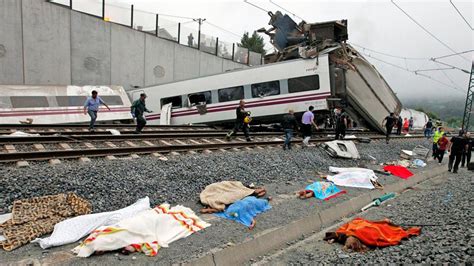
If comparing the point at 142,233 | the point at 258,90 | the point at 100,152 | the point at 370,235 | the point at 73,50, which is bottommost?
the point at 370,235

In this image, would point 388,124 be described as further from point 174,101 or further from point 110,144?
point 110,144

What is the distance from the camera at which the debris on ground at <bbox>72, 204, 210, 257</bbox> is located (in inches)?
157

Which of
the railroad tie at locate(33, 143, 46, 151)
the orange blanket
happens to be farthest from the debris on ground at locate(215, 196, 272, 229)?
the railroad tie at locate(33, 143, 46, 151)

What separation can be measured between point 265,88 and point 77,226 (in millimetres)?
12107

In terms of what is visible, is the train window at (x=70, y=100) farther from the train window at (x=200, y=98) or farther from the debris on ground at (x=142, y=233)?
the debris on ground at (x=142, y=233)

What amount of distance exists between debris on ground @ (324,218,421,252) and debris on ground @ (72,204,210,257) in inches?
86.7

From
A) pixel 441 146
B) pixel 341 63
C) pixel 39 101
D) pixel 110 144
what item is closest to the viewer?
pixel 110 144

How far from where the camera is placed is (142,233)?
4266 mm

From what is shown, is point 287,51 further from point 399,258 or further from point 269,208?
point 399,258

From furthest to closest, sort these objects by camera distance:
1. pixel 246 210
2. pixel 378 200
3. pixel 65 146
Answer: pixel 65 146 → pixel 378 200 → pixel 246 210

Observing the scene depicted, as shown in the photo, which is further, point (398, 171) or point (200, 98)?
point (200, 98)

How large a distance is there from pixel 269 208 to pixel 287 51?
1308cm

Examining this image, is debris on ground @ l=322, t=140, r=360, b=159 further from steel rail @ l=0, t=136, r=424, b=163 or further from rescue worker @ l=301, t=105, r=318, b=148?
steel rail @ l=0, t=136, r=424, b=163

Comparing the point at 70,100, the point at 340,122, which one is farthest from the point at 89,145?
the point at 70,100
